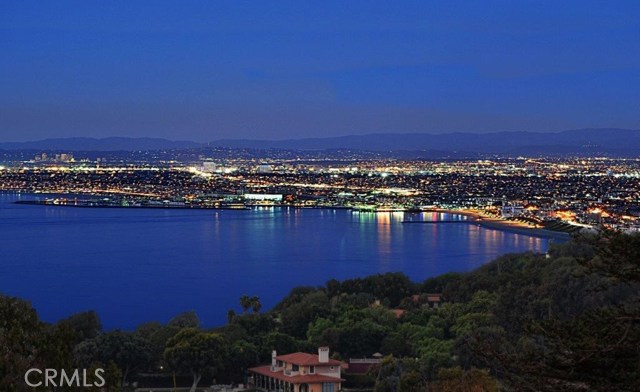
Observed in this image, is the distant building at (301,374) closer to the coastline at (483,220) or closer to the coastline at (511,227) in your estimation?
the coastline at (483,220)

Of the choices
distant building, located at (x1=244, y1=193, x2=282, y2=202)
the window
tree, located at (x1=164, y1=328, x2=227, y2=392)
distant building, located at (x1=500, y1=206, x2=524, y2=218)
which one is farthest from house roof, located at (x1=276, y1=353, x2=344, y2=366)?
distant building, located at (x1=244, y1=193, x2=282, y2=202)

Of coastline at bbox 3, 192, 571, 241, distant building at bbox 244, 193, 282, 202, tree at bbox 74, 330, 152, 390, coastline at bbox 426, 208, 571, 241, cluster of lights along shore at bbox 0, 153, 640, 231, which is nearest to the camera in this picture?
tree at bbox 74, 330, 152, 390

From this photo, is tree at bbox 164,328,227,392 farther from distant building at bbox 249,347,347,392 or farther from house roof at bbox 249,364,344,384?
house roof at bbox 249,364,344,384

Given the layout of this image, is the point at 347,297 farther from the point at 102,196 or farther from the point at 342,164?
the point at 342,164

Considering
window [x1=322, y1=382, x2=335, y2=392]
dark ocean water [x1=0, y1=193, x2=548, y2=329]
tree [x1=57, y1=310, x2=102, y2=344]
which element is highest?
tree [x1=57, y1=310, x2=102, y2=344]

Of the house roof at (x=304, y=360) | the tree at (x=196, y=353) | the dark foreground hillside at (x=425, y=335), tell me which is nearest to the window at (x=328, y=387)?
the house roof at (x=304, y=360)
